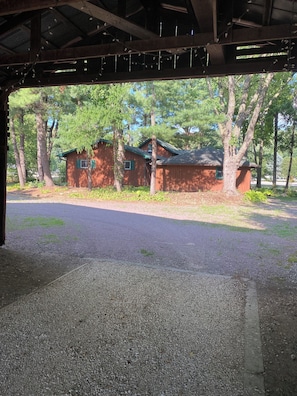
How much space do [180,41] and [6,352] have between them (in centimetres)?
370

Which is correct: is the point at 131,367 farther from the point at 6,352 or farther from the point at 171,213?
the point at 171,213

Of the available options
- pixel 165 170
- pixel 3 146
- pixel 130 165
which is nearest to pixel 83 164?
pixel 130 165

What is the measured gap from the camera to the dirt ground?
2318 mm

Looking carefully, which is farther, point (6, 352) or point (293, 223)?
point (293, 223)

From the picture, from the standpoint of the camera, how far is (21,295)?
378 centimetres

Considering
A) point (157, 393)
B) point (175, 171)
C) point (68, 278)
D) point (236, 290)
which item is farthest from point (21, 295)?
point (175, 171)

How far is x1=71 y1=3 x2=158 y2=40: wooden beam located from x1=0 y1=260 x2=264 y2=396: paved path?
125 inches

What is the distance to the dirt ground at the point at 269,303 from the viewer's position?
2.32 m

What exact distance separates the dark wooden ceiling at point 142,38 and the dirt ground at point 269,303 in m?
3.17

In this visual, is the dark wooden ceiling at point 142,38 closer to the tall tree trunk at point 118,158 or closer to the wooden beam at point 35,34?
the wooden beam at point 35,34

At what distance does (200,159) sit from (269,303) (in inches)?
835

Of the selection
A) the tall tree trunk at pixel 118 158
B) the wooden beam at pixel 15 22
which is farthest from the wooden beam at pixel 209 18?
the tall tree trunk at pixel 118 158

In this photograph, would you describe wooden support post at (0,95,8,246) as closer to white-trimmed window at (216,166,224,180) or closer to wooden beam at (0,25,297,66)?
wooden beam at (0,25,297,66)

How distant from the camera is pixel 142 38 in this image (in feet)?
12.3
